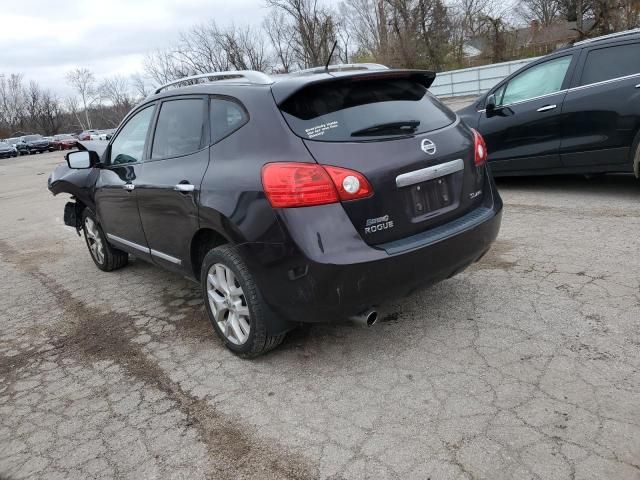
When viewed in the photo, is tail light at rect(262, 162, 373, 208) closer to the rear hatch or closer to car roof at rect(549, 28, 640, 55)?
the rear hatch

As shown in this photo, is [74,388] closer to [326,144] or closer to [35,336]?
[35,336]

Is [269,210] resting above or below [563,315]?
above

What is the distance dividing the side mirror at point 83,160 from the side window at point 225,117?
202cm

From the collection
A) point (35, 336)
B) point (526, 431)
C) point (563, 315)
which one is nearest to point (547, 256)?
point (563, 315)

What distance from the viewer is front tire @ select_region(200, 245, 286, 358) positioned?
9.92 feet

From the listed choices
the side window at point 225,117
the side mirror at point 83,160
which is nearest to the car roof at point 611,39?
the side window at point 225,117

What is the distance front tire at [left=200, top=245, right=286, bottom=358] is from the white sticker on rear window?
82 centimetres

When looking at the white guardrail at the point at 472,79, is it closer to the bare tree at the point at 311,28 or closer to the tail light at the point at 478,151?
the bare tree at the point at 311,28

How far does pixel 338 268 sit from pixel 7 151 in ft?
157

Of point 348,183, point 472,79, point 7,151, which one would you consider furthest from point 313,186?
point 7,151

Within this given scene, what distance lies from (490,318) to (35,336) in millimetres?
3408

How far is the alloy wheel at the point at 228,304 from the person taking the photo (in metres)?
3.19

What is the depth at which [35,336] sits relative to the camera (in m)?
4.14

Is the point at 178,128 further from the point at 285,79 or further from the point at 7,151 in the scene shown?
the point at 7,151
